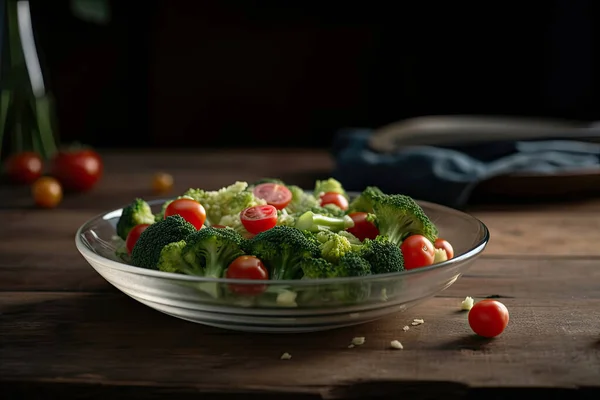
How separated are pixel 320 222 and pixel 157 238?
0.90 feet

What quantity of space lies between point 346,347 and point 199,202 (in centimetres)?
44

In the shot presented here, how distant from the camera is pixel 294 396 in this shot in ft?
3.31

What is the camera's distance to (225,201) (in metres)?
1.41

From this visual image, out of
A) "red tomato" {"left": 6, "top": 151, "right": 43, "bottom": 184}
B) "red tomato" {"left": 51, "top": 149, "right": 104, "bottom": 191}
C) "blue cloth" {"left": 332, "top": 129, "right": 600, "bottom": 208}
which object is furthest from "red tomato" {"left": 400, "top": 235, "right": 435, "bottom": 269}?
"red tomato" {"left": 6, "top": 151, "right": 43, "bottom": 184}

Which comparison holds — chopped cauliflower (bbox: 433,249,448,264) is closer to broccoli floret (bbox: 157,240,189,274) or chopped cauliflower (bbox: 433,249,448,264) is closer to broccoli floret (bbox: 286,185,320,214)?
broccoli floret (bbox: 286,185,320,214)

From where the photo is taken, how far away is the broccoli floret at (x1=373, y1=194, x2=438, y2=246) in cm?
130

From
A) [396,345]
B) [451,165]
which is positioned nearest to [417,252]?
[396,345]

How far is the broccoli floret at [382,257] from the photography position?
115 cm

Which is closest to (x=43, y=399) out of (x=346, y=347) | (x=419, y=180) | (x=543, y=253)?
(x=346, y=347)

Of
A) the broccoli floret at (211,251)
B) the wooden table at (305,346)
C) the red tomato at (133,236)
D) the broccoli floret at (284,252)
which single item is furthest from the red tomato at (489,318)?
the red tomato at (133,236)

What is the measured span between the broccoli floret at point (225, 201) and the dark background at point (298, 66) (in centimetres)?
262

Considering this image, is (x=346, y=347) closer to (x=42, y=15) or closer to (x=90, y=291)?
(x=90, y=291)

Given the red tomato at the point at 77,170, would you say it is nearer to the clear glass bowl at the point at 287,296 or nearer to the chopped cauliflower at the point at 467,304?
the clear glass bowl at the point at 287,296

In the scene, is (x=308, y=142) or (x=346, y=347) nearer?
(x=346, y=347)
